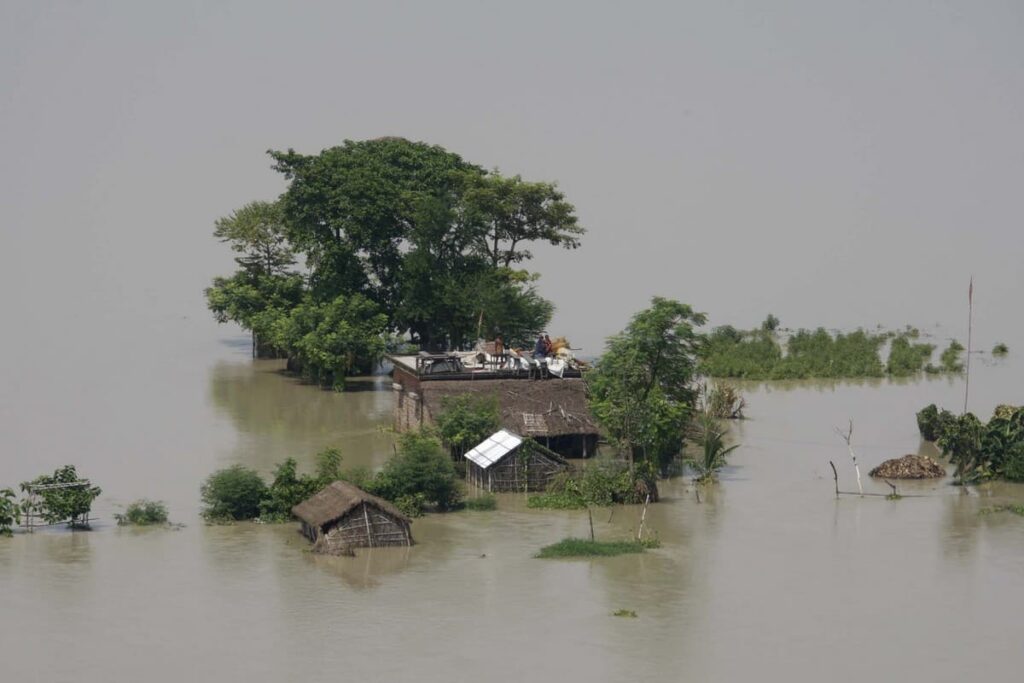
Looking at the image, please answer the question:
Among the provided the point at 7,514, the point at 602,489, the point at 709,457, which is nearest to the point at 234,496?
the point at 7,514

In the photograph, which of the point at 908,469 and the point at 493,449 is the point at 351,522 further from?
the point at 908,469

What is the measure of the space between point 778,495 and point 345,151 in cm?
1799

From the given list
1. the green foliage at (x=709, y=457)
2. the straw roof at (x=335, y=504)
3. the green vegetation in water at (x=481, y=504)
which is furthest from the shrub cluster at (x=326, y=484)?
the green foliage at (x=709, y=457)

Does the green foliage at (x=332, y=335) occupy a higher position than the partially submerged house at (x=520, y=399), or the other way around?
the green foliage at (x=332, y=335)

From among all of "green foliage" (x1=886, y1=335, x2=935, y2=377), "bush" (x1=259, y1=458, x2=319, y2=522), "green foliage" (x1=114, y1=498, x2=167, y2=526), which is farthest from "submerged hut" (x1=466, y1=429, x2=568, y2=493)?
"green foliage" (x1=886, y1=335, x2=935, y2=377)

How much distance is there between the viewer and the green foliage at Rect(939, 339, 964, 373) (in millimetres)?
41156

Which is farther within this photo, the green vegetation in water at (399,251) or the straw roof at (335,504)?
the green vegetation in water at (399,251)

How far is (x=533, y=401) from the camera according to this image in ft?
86.4

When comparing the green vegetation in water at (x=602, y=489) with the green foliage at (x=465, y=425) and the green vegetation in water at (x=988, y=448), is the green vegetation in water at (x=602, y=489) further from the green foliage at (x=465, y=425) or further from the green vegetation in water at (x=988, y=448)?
the green vegetation in water at (x=988, y=448)

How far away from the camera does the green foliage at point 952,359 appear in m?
41.2

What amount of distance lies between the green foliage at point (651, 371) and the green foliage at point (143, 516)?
6961 millimetres

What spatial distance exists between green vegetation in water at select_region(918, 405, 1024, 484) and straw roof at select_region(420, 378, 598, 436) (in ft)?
20.1

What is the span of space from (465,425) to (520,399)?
1.54 meters

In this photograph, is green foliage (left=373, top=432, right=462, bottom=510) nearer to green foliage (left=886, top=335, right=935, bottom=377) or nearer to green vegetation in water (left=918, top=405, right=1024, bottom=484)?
green vegetation in water (left=918, top=405, right=1024, bottom=484)
